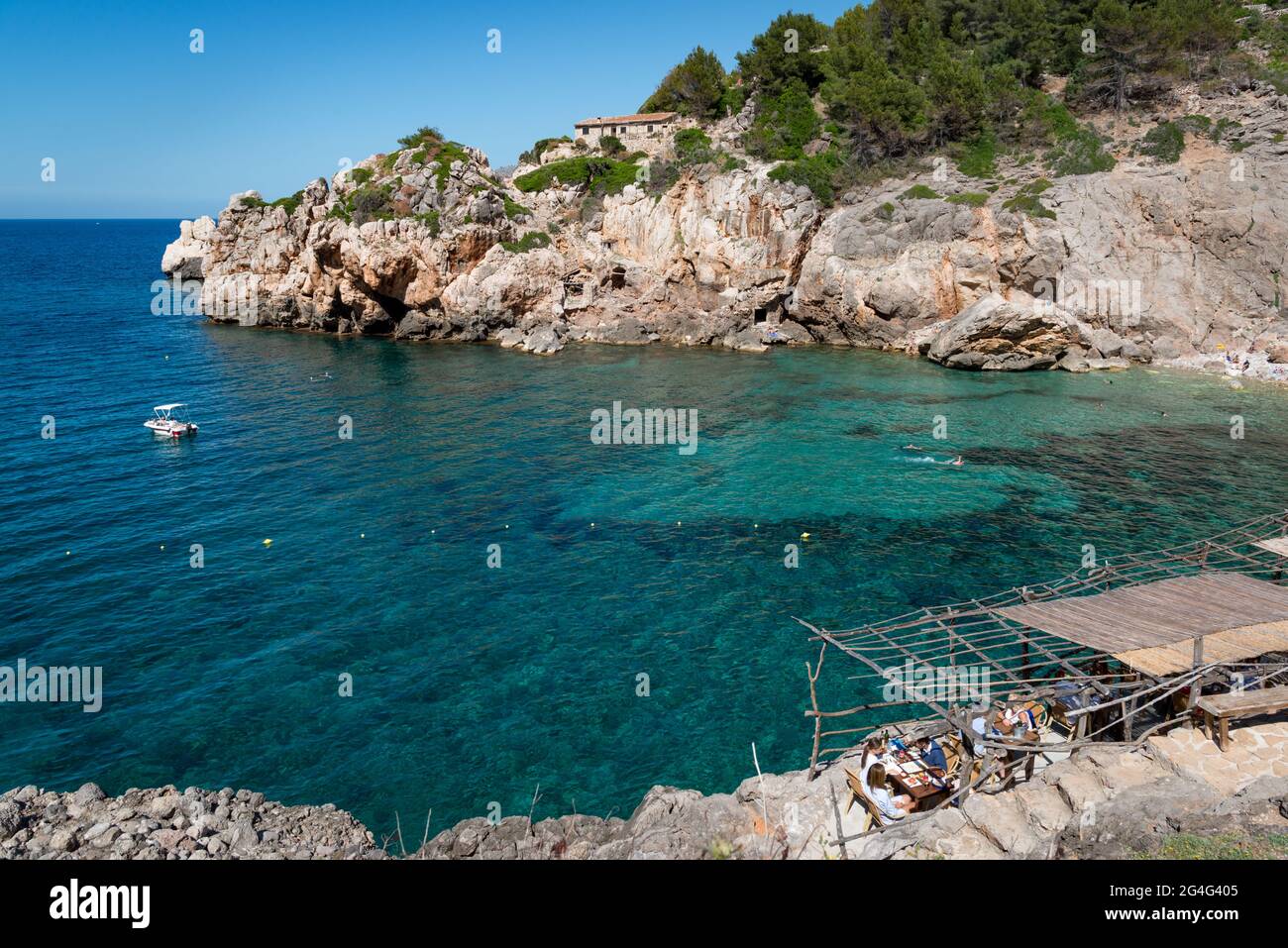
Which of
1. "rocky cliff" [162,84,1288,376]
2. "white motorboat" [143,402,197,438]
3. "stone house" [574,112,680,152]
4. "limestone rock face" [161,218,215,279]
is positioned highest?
"stone house" [574,112,680,152]

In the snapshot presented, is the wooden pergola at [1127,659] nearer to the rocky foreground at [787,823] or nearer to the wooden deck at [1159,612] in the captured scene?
the wooden deck at [1159,612]

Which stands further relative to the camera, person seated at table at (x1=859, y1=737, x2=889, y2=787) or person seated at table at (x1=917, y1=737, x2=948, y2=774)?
person seated at table at (x1=917, y1=737, x2=948, y2=774)

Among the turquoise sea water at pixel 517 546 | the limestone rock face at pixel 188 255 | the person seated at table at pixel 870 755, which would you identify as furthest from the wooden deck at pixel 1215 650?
the limestone rock face at pixel 188 255

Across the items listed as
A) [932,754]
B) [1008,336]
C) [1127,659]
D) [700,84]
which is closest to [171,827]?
[932,754]

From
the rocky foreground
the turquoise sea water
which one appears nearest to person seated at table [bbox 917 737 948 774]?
the rocky foreground

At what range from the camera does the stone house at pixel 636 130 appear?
83.5 m

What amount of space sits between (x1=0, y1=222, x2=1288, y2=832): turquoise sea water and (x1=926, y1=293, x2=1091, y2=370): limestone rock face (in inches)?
76.0

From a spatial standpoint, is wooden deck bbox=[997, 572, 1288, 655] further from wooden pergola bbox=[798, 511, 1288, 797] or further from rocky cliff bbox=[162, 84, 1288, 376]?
rocky cliff bbox=[162, 84, 1288, 376]

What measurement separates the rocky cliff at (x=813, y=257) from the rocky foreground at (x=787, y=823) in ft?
158

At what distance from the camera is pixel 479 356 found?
68.0m

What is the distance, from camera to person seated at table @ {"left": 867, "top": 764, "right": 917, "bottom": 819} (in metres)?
14.7

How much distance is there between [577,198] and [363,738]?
222 feet
